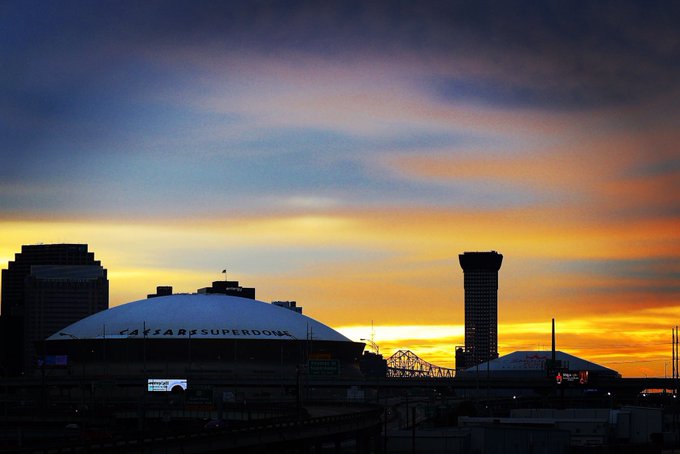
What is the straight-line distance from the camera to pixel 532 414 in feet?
595

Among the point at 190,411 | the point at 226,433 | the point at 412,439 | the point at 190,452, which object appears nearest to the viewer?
the point at 190,452

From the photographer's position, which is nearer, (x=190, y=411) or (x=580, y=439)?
(x=580, y=439)

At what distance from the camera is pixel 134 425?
181 m

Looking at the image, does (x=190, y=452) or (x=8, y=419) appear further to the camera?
(x=8, y=419)

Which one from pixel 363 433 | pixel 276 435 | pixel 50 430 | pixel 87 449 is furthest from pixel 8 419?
pixel 87 449

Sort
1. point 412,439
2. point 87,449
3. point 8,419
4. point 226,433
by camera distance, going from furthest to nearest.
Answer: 1. point 8,419
2. point 412,439
3. point 226,433
4. point 87,449

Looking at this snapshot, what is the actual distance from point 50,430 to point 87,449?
235 ft

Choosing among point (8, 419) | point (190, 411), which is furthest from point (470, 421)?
point (8, 419)

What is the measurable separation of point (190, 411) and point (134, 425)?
934 centimetres

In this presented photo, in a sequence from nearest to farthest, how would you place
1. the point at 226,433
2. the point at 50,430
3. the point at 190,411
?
1. the point at 226,433
2. the point at 50,430
3. the point at 190,411

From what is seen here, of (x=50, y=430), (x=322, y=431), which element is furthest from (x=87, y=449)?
(x=50, y=430)

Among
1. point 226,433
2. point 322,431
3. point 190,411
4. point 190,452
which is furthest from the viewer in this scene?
point 190,411

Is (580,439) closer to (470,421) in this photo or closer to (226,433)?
(470,421)

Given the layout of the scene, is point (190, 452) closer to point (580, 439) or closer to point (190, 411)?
point (580, 439)
